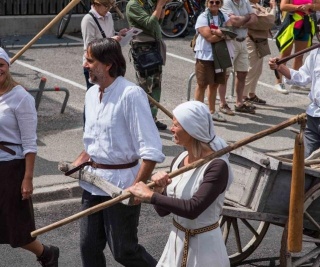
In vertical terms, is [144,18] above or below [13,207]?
above

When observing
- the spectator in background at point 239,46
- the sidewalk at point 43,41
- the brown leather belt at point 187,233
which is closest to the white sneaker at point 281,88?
the spectator in background at point 239,46

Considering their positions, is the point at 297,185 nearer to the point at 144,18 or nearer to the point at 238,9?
the point at 144,18

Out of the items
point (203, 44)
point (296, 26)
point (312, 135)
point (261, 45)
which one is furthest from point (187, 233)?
point (296, 26)

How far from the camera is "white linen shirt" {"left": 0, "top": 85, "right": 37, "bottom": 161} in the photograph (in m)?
6.80

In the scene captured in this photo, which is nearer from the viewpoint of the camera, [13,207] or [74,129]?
[13,207]

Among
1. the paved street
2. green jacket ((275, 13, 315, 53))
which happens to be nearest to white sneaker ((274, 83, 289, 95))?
the paved street

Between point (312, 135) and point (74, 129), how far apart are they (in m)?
4.18

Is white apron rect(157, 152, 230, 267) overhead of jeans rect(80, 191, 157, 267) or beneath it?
overhead

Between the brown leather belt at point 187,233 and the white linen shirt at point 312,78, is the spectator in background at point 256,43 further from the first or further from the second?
the brown leather belt at point 187,233

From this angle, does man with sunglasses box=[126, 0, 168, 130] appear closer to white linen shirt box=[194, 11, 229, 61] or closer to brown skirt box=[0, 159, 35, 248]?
white linen shirt box=[194, 11, 229, 61]

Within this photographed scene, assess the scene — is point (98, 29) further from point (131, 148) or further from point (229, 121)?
point (131, 148)

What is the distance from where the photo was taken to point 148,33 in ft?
36.1

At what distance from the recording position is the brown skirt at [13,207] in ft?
22.7

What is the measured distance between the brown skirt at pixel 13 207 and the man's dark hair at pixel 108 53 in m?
1.14
